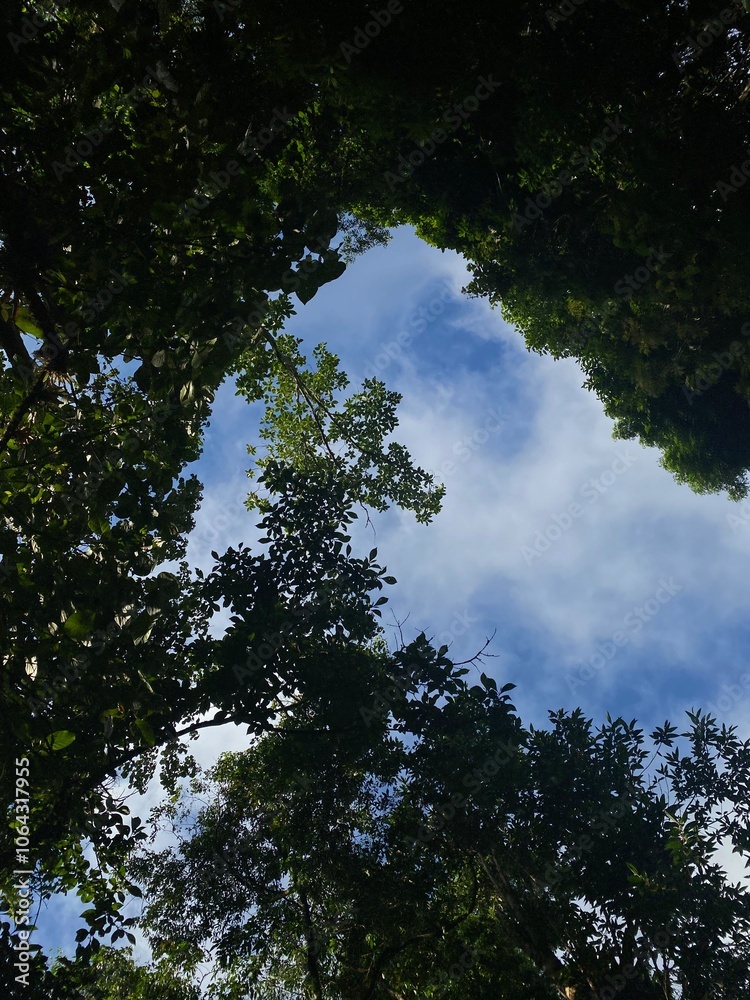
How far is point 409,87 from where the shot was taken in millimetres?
9914

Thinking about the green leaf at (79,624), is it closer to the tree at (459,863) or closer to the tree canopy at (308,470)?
the tree canopy at (308,470)

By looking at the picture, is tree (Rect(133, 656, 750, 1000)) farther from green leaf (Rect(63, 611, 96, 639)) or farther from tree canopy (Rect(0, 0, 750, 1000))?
green leaf (Rect(63, 611, 96, 639))

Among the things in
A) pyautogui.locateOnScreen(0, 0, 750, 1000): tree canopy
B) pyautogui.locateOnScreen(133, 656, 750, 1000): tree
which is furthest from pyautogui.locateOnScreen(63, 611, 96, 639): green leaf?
pyautogui.locateOnScreen(133, 656, 750, 1000): tree

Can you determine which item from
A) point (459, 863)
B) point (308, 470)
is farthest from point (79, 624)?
point (308, 470)

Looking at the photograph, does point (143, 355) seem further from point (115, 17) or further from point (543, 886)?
point (543, 886)

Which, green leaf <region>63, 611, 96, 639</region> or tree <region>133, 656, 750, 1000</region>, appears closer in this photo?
green leaf <region>63, 611, 96, 639</region>

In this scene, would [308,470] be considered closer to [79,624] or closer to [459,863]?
[459,863]

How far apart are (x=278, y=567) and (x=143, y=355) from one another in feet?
18.0

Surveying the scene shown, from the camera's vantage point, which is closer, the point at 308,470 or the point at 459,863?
the point at 459,863

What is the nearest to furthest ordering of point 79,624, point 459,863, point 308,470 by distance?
point 79,624 → point 459,863 → point 308,470

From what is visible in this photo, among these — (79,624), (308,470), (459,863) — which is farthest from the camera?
(308,470)

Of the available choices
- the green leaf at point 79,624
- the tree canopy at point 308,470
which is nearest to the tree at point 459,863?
the tree canopy at point 308,470

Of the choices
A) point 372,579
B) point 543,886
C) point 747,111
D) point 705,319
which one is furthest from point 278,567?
point 747,111

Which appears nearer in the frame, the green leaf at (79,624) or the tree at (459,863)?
the green leaf at (79,624)
